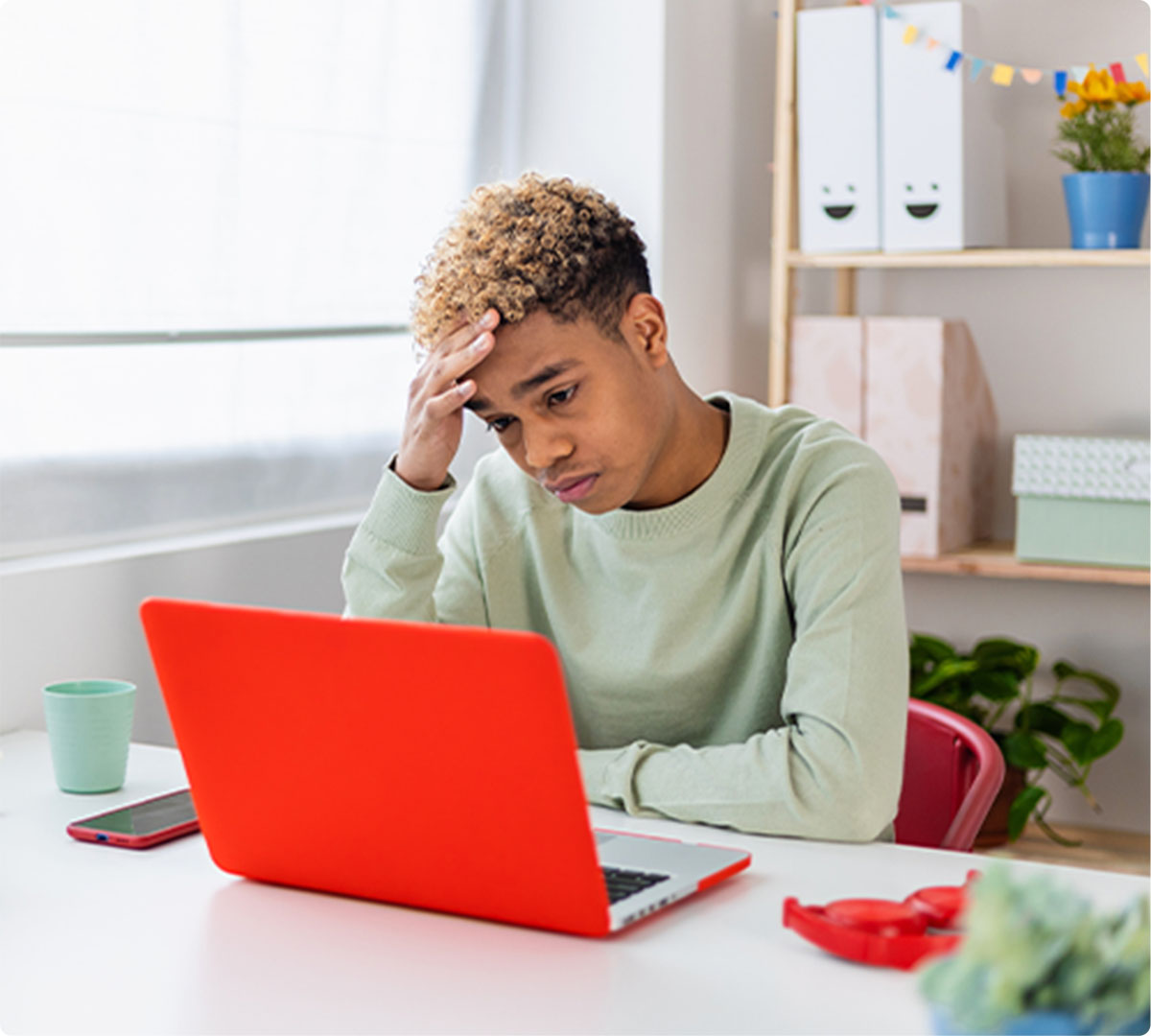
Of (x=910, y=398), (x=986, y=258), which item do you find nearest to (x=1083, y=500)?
(x=910, y=398)

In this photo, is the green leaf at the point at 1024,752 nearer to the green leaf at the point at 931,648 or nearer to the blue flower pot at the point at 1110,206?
the green leaf at the point at 931,648

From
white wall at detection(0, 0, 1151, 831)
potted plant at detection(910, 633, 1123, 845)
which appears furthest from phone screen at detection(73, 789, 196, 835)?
potted plant at detection(910, 633, 1123, 845)

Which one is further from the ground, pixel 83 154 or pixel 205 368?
pixel 83 154

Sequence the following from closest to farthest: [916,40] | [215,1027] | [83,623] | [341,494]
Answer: [215,1027] → [83,623] → [341,494] → [916,40]

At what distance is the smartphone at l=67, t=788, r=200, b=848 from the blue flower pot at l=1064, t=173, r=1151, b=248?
6.40 feet

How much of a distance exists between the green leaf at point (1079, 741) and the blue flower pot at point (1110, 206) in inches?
33.5

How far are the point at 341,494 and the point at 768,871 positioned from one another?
4.45 feet

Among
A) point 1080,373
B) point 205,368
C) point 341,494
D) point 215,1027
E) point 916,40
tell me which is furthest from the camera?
point 1080,373

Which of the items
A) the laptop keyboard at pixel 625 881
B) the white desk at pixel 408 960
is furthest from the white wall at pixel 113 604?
the laptop keyboard at pixel 625 881

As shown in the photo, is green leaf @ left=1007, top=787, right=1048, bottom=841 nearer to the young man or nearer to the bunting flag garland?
the bunting flag garland

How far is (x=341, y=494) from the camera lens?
232cm

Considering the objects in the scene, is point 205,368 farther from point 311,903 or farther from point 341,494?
point 311,903

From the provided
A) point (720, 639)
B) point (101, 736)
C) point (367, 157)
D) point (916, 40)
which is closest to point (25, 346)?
point (101, 736)

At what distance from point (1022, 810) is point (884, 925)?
188 centimetres
